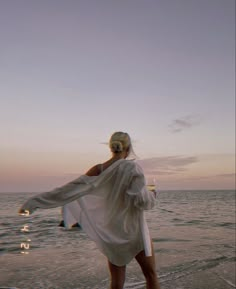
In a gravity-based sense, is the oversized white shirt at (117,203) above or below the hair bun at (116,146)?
below

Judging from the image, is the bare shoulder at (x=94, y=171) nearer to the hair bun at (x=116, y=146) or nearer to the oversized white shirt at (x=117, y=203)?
the oversized white shirt at (x=117, y=203)

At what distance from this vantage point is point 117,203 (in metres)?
3.68

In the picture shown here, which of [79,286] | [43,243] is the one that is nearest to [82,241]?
[43,243]

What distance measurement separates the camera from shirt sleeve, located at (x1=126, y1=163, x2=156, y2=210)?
350 cm

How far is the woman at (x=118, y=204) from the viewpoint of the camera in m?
3.55

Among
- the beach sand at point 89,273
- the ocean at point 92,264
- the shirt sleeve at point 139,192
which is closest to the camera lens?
the shirt sleeve at point 139,192

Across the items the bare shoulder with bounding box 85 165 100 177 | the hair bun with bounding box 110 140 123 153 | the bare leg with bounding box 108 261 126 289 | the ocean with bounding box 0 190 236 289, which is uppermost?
the hair bun with bounding box 110 140 123 153

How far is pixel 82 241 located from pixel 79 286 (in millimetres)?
6583

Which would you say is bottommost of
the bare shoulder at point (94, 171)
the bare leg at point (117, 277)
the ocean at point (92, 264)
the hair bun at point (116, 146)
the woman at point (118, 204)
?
the ocean at point (92, 264)

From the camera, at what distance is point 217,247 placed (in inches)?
463

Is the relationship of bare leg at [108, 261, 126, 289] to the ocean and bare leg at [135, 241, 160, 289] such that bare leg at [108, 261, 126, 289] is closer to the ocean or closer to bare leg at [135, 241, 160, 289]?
bare leg at [135, 241, 160, 289]

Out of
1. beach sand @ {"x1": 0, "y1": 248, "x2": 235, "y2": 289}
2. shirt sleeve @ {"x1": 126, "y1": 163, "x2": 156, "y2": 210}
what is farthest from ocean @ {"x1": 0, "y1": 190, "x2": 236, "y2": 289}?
shirt sleeve @ {"x1": 126, "y1": 163, "x2": 156, "y2": 210}

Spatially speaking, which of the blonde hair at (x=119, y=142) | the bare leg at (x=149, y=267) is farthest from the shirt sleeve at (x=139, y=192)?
the bare leg at (x=149, y=267)

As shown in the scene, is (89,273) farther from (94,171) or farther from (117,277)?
(94,171)
